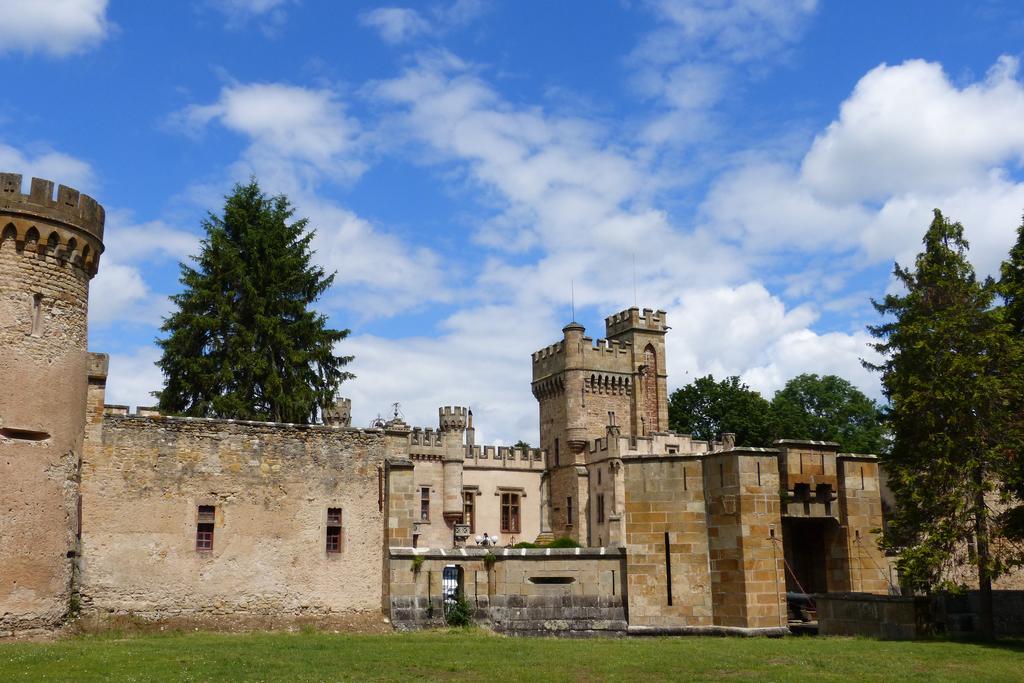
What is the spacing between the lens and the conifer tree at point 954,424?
64.1 feet

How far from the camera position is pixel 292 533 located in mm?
22703

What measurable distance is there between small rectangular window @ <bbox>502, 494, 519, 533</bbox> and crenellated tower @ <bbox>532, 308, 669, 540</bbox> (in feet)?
7.16

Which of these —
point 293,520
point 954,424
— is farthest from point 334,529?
point 954,424

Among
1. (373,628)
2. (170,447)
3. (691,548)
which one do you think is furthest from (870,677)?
(170,447)

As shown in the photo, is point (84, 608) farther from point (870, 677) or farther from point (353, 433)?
point (870, 677)

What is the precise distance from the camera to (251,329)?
34.4 metres

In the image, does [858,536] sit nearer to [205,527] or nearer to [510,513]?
[205,527]

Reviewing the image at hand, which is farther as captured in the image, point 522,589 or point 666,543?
point 522,589

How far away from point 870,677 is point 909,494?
8304mm

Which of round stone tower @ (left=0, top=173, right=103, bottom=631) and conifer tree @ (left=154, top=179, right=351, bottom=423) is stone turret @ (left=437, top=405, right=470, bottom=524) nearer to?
conifer tree @ (left=154, top=179, right=351, bottom=423)

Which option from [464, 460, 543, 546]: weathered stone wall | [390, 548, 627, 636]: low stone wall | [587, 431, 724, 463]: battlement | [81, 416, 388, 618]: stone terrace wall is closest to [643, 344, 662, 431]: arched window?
[587, 431, 724, 463]: battlement

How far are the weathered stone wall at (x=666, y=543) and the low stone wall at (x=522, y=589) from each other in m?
0.59

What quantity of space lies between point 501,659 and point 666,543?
6.67 metres

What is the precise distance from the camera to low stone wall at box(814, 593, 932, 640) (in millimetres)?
18391
